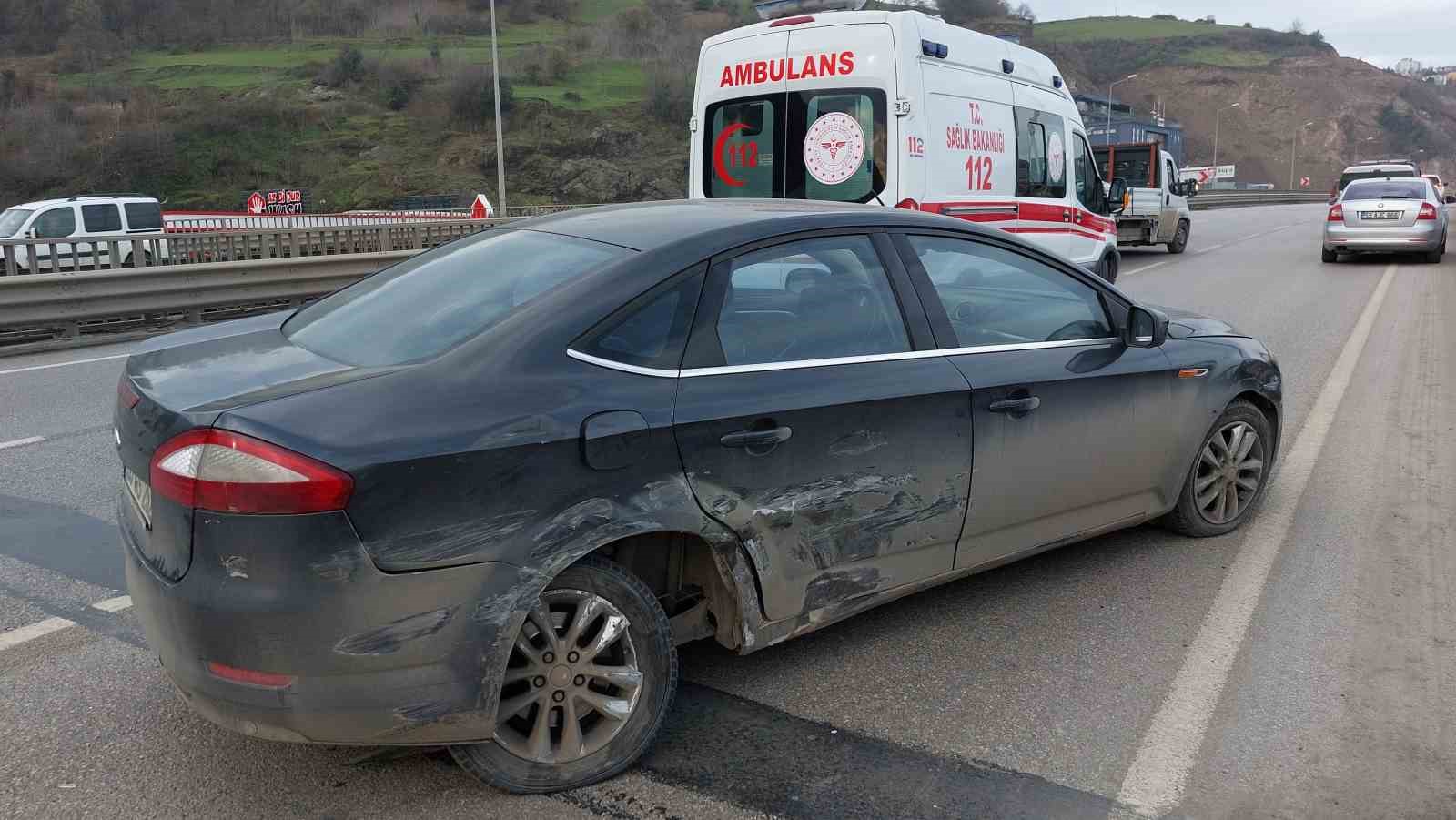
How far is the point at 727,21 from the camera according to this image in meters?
103

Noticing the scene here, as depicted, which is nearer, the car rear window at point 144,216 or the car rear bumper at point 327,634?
the car rear bumper at point 327,634

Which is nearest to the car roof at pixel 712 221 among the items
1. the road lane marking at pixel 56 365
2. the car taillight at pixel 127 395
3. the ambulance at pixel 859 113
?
the car taillight at pixel 127 395

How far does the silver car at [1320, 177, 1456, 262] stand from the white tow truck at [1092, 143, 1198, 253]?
2.82m

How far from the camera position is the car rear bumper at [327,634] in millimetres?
2633

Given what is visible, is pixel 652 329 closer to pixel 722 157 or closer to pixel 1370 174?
pixel 722 157

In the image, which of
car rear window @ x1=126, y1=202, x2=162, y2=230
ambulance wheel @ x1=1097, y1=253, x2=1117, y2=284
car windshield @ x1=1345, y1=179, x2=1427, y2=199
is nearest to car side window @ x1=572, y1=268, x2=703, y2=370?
ambulance wheel @ x1=1097, y1=253, x2=1117, y2=284

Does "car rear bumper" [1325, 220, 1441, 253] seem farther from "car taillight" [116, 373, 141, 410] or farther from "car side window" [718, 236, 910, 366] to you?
"car taillight" [116, 373, 141, 410]

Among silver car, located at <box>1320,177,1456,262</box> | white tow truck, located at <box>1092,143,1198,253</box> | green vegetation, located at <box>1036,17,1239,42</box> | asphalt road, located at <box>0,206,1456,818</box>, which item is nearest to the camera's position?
asphalt road, located at <box>0,206,1456,818</box>

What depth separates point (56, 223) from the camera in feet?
63.0

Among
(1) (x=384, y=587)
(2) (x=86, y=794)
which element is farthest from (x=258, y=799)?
(1) (x=384, y=587)

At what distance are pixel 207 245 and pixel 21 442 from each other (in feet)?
30.2

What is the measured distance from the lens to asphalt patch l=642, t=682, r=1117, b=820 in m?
2.97

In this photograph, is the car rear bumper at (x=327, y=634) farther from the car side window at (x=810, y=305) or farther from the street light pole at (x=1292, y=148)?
the street light pole at (x=1292, y=148)

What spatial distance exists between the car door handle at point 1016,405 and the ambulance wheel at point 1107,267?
9.53 meters
